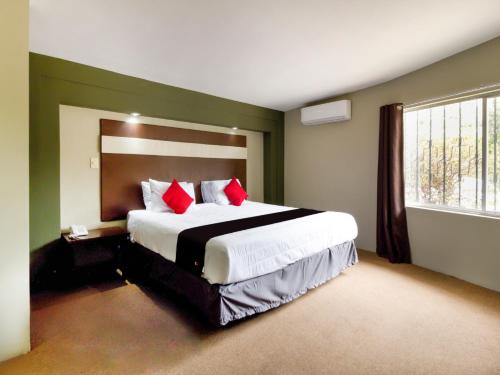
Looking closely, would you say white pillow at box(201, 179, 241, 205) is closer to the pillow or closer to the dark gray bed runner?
the pillow

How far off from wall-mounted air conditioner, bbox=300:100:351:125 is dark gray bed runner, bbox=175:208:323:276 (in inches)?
87.3

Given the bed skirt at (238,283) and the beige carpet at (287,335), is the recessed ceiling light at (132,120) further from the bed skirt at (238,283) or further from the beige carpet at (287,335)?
the beige carpet at (287,335)

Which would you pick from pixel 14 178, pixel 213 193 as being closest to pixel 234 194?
pixel 213 193

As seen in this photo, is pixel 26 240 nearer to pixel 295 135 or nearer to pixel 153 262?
pixel 153 262

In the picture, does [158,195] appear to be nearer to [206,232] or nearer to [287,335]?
[206,232]

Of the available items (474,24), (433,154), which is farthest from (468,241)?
(474,24)

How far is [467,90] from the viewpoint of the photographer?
9.26 ft

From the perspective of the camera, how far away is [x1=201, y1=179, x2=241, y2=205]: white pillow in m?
4.21

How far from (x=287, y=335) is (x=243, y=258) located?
26.3 inches

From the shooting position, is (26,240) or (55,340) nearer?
(26,240)

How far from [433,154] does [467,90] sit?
82cm

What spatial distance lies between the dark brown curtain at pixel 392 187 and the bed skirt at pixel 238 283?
69cm

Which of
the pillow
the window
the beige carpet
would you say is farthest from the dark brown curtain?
the pillow

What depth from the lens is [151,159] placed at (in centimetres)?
377
